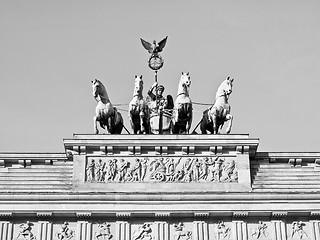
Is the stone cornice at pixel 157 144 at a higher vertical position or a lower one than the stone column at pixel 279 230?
higher

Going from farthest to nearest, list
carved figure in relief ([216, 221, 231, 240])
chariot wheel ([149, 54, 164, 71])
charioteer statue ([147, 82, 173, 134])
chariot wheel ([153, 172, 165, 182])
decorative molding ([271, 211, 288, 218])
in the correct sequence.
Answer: chariot wheel ([149, 54, 164, 71])
charioteer statue ([147, 82, 173, 134])
chariot wheel ([153, 172, 165, 182])
decorative molding ([271, 211, 288, 218])
carved figure in relief ([216, 221, 231, 240])

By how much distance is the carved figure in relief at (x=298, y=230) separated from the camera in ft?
109

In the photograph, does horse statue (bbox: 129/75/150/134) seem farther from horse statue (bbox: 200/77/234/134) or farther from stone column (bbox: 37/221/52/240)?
stone column (bbox: 37/221/52/240)

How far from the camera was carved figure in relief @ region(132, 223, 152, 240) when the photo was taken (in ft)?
109

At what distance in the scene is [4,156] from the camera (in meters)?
34.9

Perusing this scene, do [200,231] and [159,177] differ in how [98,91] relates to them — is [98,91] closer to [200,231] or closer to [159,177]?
[159,177]

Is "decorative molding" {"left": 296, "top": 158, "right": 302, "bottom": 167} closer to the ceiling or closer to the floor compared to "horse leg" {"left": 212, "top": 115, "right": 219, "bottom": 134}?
closer to the floor

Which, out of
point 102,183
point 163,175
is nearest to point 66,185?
point 102,183

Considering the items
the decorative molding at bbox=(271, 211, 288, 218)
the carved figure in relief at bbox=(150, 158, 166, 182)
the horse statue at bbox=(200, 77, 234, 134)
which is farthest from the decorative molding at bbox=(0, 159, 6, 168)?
the decorative molding at bbox=(271, 211, 288, 218)

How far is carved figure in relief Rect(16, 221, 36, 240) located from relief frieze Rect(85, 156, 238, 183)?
2.60 meters

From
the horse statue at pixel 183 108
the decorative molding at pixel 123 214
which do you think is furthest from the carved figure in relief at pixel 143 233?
the horse statue at pixel 183 108

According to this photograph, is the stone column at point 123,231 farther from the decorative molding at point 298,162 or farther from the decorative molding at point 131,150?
the decorative molding at point 298,162

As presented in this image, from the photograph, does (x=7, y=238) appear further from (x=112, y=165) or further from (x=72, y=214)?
(x=112, y=165)

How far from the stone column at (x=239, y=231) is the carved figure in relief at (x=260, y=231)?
279mm
